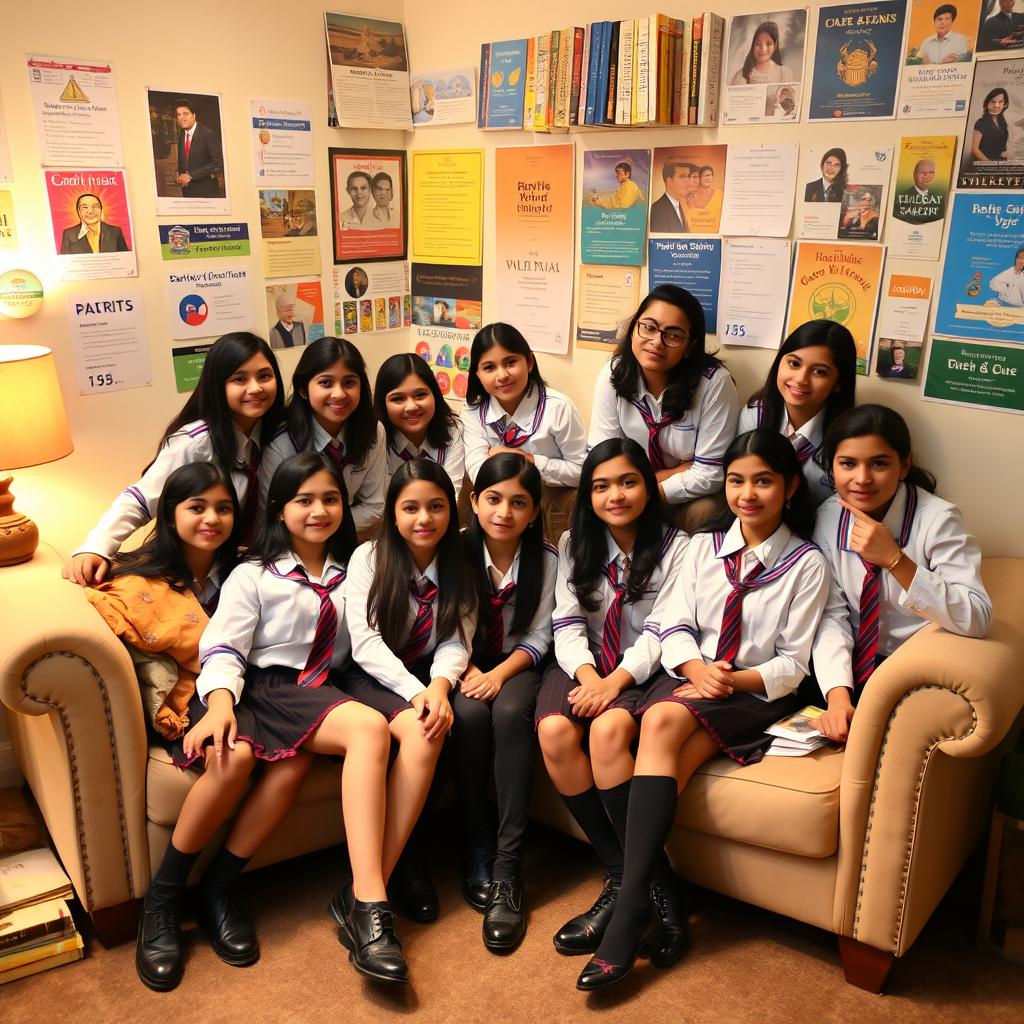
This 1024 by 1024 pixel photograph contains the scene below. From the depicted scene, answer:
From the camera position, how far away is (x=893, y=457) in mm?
2182

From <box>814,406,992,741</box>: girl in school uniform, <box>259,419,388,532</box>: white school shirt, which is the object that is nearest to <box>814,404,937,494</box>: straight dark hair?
<box>814,406,992,741</box>: girl in school uniform

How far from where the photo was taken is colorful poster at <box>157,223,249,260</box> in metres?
2.93

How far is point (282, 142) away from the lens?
10.3 feet

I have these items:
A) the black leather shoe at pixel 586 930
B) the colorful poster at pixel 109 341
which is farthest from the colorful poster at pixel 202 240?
the black leather shoe at pixel 586 930

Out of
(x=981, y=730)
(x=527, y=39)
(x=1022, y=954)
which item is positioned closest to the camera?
(x=981, y=730)

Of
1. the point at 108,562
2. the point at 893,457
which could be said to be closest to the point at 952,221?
the point at 893,457

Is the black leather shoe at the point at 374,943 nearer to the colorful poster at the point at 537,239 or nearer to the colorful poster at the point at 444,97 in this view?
the colorful poster at the point at 537,239

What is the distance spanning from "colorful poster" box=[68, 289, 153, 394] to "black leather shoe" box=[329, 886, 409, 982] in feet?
5.33

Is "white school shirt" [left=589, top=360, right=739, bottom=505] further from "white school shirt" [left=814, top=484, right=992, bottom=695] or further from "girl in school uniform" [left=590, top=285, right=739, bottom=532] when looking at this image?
"white school shirt" [left=814, top=484, right=992, bottom=695]

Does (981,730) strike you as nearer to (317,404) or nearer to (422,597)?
(422,597)

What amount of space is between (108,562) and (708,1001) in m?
1.59

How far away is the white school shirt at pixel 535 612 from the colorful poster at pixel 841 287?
95 centimetres

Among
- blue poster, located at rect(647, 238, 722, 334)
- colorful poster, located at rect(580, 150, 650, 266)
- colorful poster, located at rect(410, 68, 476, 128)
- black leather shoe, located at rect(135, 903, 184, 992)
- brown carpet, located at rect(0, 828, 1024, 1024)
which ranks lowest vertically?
brown carpet, located at rect(0, 828, 1024, 1024)

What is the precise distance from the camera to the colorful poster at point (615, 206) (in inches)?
115
